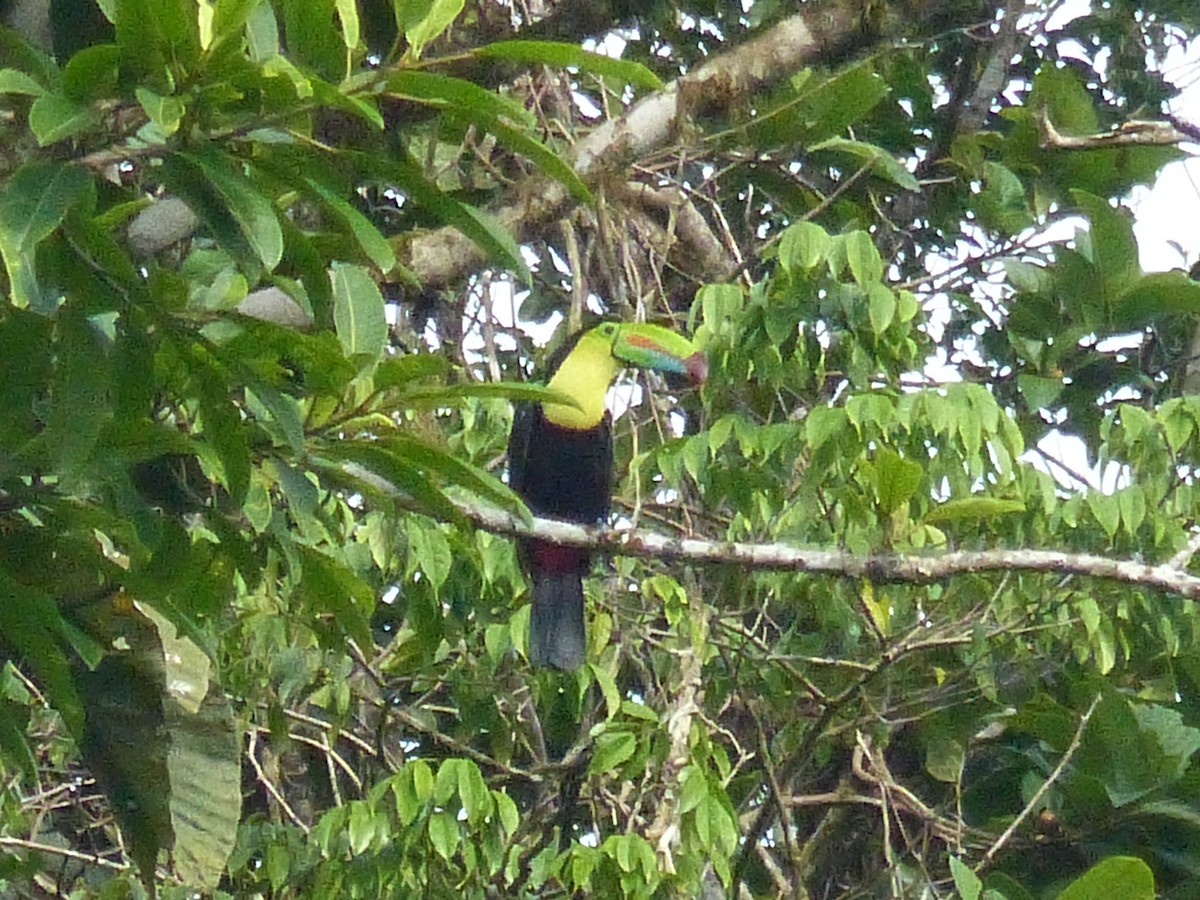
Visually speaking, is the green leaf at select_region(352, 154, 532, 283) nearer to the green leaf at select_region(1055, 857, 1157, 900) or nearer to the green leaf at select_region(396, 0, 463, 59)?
the green leaf at select_region(396, 0, 463, 59)

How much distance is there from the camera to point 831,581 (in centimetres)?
288

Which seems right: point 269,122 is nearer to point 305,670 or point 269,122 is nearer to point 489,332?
point 305,670

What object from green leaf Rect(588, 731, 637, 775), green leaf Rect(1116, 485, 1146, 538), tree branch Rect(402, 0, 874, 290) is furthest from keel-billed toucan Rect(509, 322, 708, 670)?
green leaf Rect(1116, 485, 1146, 538)

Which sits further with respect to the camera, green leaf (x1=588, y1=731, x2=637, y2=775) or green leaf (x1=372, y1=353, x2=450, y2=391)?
green leaf (x1=588, y1=731, x2=637, y2=775)

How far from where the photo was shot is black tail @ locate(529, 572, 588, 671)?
3.04 metres

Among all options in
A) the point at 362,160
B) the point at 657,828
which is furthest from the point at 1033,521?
the point at 362,160

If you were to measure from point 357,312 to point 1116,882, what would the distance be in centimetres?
177

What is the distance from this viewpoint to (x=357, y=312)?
5.21 ft

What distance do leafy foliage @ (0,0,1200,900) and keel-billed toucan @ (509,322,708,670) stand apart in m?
0.07

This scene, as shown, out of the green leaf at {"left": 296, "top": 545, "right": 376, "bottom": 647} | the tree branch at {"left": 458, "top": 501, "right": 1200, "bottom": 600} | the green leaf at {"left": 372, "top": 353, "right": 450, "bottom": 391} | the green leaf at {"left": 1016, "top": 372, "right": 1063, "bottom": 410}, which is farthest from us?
the green leaf at {"left": 1016, "top": 372, "right": 1063, "bottom": 410}

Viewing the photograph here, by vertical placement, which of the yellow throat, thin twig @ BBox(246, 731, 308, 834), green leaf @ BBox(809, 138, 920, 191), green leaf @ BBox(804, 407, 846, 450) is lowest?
thin twig @ BBox(246, 731, 308, 834)

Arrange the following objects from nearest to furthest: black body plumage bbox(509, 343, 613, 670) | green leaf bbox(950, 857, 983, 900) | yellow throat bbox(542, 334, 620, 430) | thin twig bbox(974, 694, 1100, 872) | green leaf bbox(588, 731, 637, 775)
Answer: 1. green leaf bbox(950, 857, 983, 900)
2. green leaf bbox(588, 731, 637, 775)
3. thin twig bbox(974, 694, 1100, 872)
4. yellow throat bbox(542, 334, 620, 430)
5. black body plumage bbox(509, 343, 613, 670)

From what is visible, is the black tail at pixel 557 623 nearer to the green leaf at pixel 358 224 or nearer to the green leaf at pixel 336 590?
the green leaf at pixel 336 590

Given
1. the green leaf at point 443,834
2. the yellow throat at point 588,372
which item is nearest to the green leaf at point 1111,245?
the yellow throat at point 588,372
